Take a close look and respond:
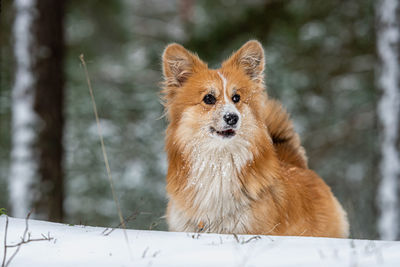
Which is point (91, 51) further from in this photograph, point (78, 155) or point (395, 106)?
point (395, 106)

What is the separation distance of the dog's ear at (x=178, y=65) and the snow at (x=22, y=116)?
2404mm

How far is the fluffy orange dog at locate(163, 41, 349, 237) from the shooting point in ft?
11.3

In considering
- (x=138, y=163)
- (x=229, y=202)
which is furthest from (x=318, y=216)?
(x=138, y=163)

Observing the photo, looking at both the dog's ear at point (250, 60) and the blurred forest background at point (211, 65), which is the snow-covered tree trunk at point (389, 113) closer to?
the blurred forest background at point (211, 65)

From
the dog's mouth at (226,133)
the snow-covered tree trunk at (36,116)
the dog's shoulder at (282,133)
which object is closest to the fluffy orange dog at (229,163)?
the dog's mouth at (226,133)

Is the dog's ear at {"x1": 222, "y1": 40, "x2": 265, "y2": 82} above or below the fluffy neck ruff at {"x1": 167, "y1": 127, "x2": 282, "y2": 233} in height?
above

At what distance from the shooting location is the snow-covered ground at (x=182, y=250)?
2.00 m

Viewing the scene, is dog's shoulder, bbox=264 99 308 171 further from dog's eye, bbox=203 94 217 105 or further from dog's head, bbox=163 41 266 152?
dog's eye, bbox=203 94 217 105

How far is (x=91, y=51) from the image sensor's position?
948 cm

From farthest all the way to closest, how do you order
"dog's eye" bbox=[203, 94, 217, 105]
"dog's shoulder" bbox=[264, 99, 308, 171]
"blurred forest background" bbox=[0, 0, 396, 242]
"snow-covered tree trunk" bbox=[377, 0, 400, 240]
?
"blurred forest background" bbox=[0, 0, 396, 242] → "snow-covered tree trunk" bbox=[377, 0, 400, 240] → "dog's shoulder" bbox=[264, 99, 308, 171] → "dog's eye" bbox=[203, 94, 217, 105]

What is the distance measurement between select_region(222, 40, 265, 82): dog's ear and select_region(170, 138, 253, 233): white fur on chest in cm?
79

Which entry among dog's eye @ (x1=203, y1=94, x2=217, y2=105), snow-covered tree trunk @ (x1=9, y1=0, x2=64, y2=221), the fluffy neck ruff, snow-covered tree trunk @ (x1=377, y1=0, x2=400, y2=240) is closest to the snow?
snow-covered tree trunk @ (x1=9, y1=0, x2=64, y2=221)

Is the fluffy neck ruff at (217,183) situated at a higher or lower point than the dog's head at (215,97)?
lower

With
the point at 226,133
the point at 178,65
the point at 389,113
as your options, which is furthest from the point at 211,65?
the point at 226,133
